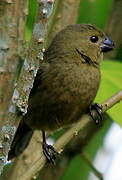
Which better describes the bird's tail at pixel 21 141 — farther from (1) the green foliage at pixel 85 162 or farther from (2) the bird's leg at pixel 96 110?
(2) the bird's leg at pixel 96 110

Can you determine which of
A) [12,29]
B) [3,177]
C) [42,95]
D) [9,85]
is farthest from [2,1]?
[3,177]

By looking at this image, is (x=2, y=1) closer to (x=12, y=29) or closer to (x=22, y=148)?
(x=12, y=29)

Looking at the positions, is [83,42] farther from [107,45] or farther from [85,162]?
[85,162]

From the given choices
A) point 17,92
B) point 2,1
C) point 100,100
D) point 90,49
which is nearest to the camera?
point 17,92

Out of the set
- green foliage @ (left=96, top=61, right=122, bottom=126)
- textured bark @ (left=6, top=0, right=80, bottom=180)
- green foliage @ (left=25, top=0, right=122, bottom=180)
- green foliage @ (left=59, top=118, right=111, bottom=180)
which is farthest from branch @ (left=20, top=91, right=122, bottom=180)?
green foliage @ (left=59, top=118, right=111, bottom=180)

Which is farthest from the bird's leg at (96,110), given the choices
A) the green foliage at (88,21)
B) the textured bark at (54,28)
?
the textured bark at (54,28)

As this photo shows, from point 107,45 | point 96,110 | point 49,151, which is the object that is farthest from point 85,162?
point 107,45

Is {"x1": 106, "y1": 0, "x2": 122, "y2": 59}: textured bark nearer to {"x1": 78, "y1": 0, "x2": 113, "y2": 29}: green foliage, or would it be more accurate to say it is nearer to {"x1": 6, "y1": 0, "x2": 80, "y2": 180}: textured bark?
{"x1": 78, "y1": 0, "x2": 113, "y2": 29}: green foliage

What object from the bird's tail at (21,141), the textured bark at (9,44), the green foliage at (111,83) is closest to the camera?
the textured bark at (9,44)
